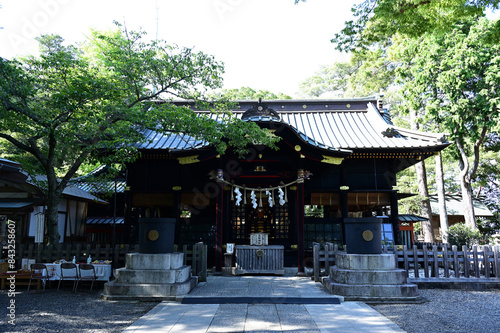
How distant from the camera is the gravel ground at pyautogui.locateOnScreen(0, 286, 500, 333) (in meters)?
5.58

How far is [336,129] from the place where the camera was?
14406 millimetres

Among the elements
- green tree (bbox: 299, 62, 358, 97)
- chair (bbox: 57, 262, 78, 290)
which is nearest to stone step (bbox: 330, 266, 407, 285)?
chair (bbox: 57, 262, 78, 290)

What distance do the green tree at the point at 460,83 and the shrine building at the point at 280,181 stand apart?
6.32 m

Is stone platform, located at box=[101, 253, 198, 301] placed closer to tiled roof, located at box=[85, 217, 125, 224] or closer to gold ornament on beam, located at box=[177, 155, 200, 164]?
gold ornament on beam, located at box=[177, 155, 200, 164]

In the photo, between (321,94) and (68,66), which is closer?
(68,66)

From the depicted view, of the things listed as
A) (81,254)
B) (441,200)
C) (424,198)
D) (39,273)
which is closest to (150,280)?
(81,254)

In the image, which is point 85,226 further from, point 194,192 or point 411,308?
point 411,308

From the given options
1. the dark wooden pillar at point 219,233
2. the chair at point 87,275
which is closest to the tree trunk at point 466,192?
the dark wooden pillar at point 219,233

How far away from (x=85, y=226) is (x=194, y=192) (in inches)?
337

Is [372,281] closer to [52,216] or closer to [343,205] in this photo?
[343,205]

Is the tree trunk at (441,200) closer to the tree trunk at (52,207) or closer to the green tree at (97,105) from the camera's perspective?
the green tree at (97,105)

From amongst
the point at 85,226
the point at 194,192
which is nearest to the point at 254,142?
the point at 194,192

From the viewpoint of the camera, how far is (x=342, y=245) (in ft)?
40.5

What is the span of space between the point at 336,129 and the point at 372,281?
8.01 metres
